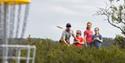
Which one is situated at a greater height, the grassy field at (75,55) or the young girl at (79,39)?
the young girl at (79,39)

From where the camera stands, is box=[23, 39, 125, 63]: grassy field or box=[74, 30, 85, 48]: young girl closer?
box=[23, 39, 125, 63]: grassy field

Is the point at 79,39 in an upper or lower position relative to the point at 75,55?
upper

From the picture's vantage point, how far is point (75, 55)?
17938mm

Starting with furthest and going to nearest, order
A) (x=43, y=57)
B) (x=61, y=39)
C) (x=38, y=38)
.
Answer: (x=38, y=38) < (x=61, y=39) < (x=43, y=57)

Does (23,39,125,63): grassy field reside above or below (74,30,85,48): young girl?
below

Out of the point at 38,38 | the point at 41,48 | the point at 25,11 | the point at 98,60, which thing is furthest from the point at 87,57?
the point at 25,11

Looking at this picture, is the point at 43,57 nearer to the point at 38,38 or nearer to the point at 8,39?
the point at 38,38

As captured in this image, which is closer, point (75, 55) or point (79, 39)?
point (75, 55)

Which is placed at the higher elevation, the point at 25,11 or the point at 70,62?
the point at 25,11

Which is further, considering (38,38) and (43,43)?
(38,38)

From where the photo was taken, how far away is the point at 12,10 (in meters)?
9.56

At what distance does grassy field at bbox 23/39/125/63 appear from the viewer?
17.7m

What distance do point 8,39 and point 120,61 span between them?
9087 mm

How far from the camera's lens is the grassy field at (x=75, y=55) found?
17656 mm
